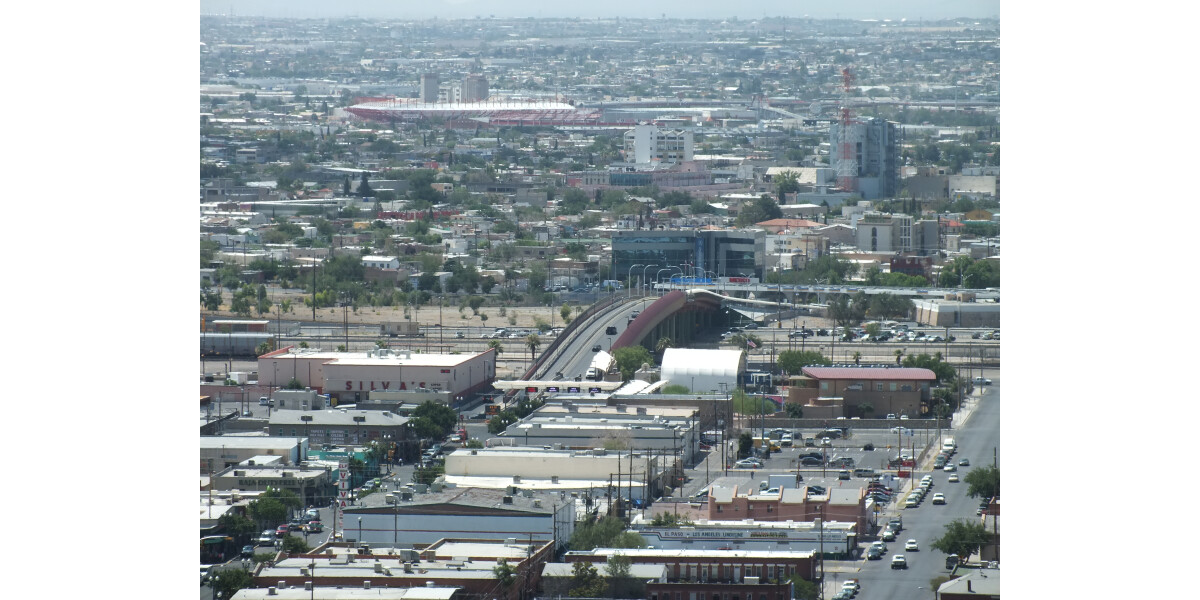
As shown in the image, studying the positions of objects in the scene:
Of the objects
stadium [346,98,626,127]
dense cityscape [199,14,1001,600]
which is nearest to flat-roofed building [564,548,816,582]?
dense cityscape [199,14,1001,600]

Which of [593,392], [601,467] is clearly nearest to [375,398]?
[593,392]

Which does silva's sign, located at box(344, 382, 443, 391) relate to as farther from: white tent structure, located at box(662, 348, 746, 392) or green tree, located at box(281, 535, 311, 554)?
green tree, located at box(281, 535, 311, 554)

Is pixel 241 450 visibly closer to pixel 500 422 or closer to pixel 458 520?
pixel 500 422

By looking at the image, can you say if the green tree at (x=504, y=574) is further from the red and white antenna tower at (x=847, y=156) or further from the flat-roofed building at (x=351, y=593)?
the red and white antenna tower at (x=847, y=156)

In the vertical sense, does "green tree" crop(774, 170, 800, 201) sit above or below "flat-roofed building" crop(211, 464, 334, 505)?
above

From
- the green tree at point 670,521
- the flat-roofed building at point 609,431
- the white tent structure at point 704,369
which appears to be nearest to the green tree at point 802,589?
the green tree at point 670,521

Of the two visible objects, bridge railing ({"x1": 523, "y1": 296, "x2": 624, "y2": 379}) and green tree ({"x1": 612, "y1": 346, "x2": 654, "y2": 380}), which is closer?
green tree ({"x1": 612, "y1": 346, "x2": 654, "y2": 380})

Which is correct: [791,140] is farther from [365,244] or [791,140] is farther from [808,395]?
[808,395]
